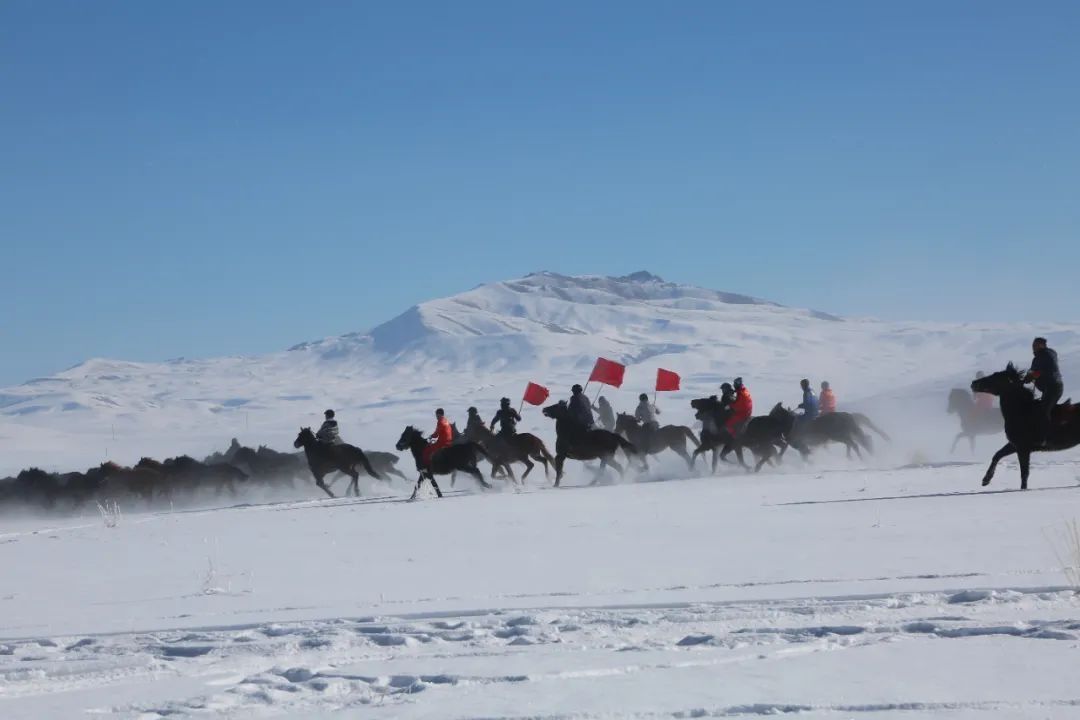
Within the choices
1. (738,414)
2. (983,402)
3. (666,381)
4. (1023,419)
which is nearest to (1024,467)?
(1023,419)

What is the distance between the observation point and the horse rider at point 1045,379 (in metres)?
15.3

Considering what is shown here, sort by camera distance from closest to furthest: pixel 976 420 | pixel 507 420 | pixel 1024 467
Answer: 1. pixel 1024 467
2. pixel 507 420
3. pixel 976 420

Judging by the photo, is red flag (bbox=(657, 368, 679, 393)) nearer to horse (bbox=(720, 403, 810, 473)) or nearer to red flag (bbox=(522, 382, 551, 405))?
red flag (bbox=(522, 382, 551, 405))

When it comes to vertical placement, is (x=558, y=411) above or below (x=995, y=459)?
above

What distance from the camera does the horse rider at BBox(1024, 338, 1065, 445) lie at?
50.1 feet

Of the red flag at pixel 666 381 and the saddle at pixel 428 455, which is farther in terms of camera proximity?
the red flag at pixel 666 381

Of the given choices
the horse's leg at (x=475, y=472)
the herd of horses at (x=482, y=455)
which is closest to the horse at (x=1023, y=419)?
the herd of horses at (x=482, y=455)

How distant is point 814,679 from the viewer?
5.41 metres

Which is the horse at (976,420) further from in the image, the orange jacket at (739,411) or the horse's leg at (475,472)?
the horse's leg at (475,472)

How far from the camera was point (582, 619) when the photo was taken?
23.7 ft

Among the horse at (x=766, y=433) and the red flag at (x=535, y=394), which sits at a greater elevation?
the red flag at (x=535, y=394)

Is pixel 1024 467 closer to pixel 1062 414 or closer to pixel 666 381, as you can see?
pixel 1062 414

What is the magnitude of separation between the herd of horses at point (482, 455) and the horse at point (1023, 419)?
20.5 ft

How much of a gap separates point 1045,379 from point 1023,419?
548 mm
